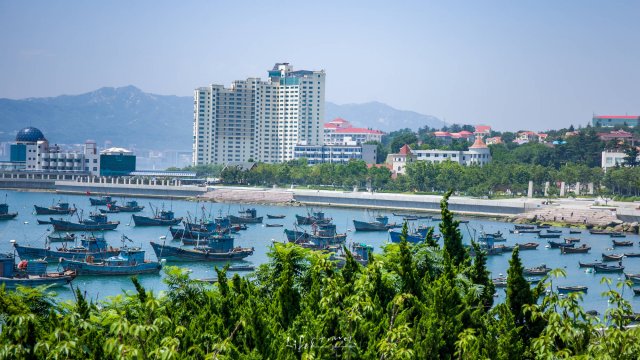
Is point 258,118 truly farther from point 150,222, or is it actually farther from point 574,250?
point 574,250

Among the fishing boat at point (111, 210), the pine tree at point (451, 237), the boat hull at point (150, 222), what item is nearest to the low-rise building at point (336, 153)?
the fishing boat at point (111, 210)

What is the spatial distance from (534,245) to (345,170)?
122 feet

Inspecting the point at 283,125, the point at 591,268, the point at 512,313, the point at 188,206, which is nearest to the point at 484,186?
the point at 188,206

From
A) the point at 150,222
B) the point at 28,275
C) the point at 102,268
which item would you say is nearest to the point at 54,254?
the point at 102,268

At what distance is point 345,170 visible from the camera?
82.9 metres

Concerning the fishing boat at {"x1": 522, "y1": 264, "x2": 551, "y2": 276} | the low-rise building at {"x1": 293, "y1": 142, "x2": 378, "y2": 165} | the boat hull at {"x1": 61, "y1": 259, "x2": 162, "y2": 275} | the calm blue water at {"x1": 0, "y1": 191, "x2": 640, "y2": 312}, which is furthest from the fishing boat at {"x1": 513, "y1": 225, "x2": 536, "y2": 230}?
the low-rise building at {"x1": 293, "y1": 142, "x2": 378, "y2": 165}

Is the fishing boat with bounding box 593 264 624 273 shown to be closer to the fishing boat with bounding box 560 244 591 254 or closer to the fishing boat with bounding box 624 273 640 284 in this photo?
the fishing boat with bounding box 624 273 640 284

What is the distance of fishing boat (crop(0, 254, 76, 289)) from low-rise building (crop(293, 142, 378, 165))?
67.5m

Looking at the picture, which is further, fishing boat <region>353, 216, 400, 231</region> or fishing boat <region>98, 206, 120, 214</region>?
fishing boat <region>98, 206, 120, 214</region>

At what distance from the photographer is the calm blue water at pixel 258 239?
32844mm

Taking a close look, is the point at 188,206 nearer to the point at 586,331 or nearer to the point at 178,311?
the point at 178,311

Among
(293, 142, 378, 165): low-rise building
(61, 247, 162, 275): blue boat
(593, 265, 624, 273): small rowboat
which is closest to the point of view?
(61, 247, 162, 275): blue boat

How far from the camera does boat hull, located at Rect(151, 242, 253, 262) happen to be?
39250mm

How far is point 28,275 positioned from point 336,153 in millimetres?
71006
